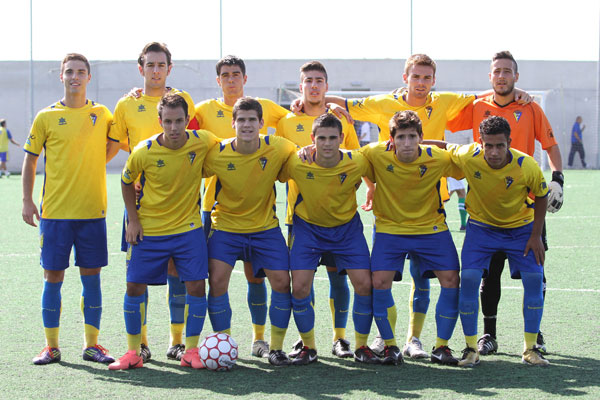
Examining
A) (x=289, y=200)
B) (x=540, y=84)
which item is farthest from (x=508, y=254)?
(x=540, y=84)

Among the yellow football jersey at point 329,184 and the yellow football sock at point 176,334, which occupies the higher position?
the yellow football jersey at point 329,184

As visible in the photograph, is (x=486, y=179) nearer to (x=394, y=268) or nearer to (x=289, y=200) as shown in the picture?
(x=394, y=268)

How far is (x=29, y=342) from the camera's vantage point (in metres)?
5.09

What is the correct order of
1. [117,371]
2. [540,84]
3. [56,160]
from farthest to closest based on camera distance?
[540,84] → [56,160] → [117,371]

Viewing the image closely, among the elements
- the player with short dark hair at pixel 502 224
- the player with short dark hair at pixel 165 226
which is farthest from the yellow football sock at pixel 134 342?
the player with short dark hair at pixel 502 224

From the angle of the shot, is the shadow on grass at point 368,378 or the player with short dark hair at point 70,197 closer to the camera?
the shadow on grass at point 368,378

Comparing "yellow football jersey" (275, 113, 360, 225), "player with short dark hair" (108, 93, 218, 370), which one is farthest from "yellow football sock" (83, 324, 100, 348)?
"yellow football jersey" (275, 113, 360, 225)

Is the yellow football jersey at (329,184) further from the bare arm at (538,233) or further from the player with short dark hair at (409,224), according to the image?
the bare arm at (538,233)

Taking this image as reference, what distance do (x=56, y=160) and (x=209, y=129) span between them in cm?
104

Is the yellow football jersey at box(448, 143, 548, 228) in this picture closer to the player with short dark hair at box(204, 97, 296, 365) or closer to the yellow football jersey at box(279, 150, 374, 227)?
the yellow football jersey at box(279, 150, 374, 227)

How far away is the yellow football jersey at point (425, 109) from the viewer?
5.25m

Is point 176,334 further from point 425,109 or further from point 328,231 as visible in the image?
point 425,109

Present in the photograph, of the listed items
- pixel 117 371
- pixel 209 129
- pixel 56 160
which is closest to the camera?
pixel 117 371

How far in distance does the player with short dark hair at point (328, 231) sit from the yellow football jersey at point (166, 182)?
58 centimetres
